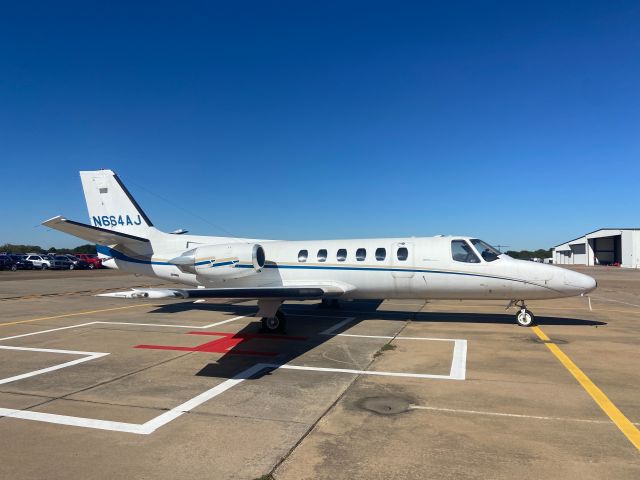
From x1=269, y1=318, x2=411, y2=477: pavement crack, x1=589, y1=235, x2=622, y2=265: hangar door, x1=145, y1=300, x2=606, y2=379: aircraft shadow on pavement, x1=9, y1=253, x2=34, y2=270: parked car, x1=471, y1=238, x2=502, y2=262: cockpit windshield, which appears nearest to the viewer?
x1=269, y1=318, x2=411, y2=477: pavement crack

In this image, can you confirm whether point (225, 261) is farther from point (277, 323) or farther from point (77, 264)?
point (77, 264)

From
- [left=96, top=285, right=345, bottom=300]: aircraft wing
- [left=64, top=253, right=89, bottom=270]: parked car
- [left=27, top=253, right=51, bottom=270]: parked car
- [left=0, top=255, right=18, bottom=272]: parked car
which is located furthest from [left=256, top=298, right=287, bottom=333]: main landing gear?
[left=0, top=255, right=18, bottom=272]: parked car

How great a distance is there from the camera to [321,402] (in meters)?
6.14

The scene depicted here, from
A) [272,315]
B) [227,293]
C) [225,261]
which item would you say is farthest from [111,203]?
[272,315]

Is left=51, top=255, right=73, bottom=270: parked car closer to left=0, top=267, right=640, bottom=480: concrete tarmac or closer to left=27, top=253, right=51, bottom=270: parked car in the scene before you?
left=27, top=253, right=51, bottom=270: parked car

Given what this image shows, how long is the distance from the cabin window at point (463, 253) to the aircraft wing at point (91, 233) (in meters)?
10.8

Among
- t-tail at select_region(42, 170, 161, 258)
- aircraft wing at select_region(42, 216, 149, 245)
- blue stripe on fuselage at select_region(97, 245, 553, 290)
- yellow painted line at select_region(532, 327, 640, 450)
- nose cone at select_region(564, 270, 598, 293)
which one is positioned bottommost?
yellow painted line at select_region(532, 327, 640, 450)

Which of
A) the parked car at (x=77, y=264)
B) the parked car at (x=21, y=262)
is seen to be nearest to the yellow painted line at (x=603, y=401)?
the parked car at (x=77, y=264)

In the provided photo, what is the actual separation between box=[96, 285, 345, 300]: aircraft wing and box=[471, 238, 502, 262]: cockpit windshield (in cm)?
438

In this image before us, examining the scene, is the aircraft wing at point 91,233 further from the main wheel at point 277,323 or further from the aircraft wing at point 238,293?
the main wheel at point 277,323

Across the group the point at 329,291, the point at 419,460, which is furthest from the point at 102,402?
the point at 329,291

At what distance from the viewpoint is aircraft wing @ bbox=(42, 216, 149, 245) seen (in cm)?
1170

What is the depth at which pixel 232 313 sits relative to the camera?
15.7 metres

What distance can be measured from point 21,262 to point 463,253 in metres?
60.5
